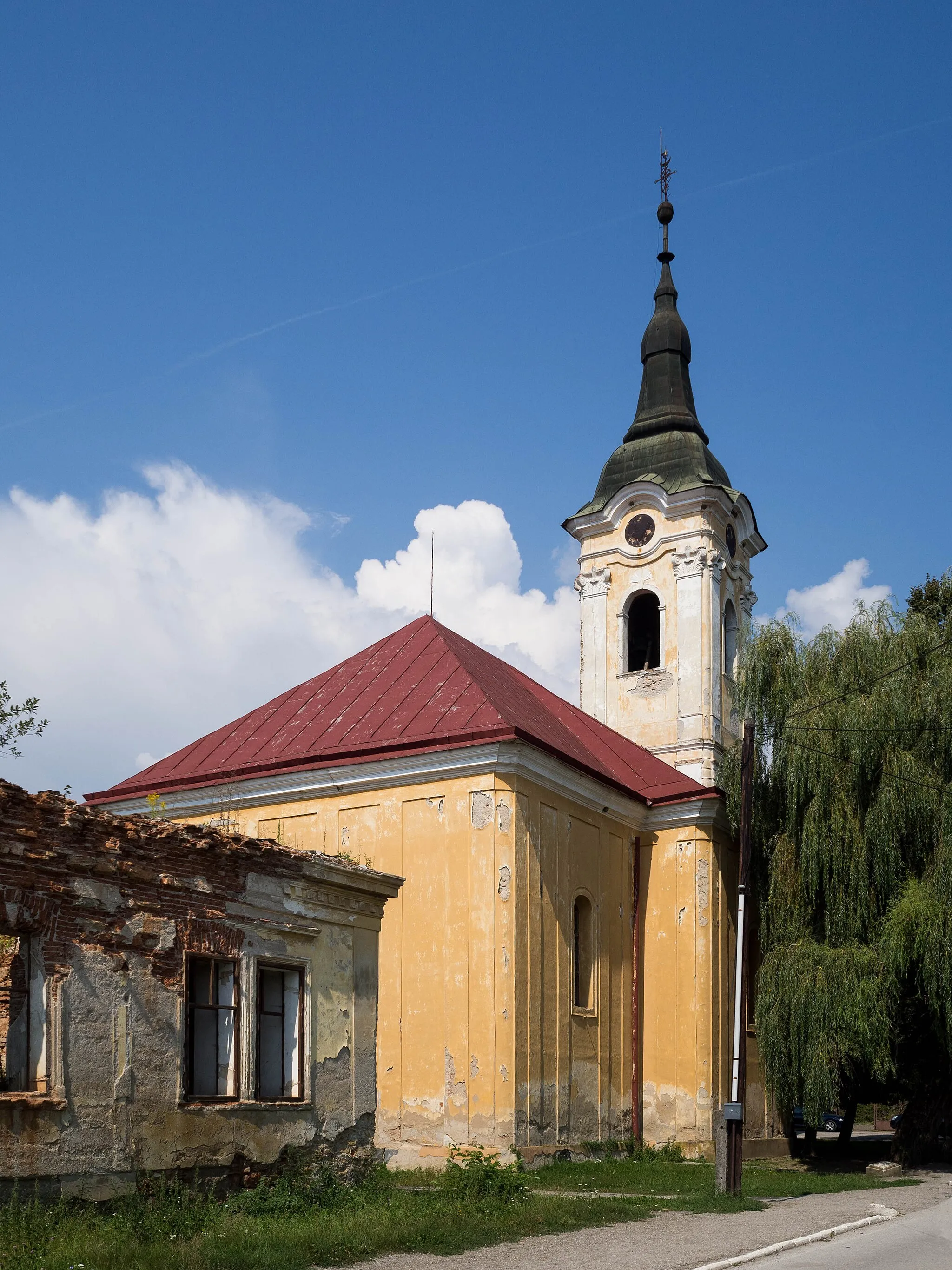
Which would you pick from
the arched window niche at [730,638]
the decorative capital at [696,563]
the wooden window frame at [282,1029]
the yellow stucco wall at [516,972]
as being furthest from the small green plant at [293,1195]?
the decorative capital at [696,563]

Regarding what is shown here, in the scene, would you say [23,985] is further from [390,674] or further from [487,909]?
Answer: [390,674]

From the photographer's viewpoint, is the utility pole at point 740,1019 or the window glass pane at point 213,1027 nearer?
the window glass pane at point 213,1027

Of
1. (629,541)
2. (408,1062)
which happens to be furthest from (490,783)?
(629,541)

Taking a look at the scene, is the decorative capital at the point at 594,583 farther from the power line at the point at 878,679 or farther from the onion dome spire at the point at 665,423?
the power line at the point at 878,679

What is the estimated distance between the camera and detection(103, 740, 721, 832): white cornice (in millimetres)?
18750

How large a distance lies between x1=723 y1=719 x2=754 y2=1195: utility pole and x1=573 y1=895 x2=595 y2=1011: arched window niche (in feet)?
14.7

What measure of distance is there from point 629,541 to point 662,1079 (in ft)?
40.0

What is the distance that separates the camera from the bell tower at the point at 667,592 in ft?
89.0

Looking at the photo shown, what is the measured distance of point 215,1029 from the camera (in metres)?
12.1

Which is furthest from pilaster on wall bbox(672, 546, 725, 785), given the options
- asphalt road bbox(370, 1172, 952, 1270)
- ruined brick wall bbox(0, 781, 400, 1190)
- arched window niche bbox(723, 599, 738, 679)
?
ruined brick wall bbox(0, 781, 400, 1190)

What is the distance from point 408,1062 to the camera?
18359 millimetres

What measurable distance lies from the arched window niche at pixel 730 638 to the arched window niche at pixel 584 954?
29.0 feet

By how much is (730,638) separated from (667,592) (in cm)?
196

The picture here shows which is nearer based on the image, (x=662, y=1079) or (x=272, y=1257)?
(x=272, y=1257)
